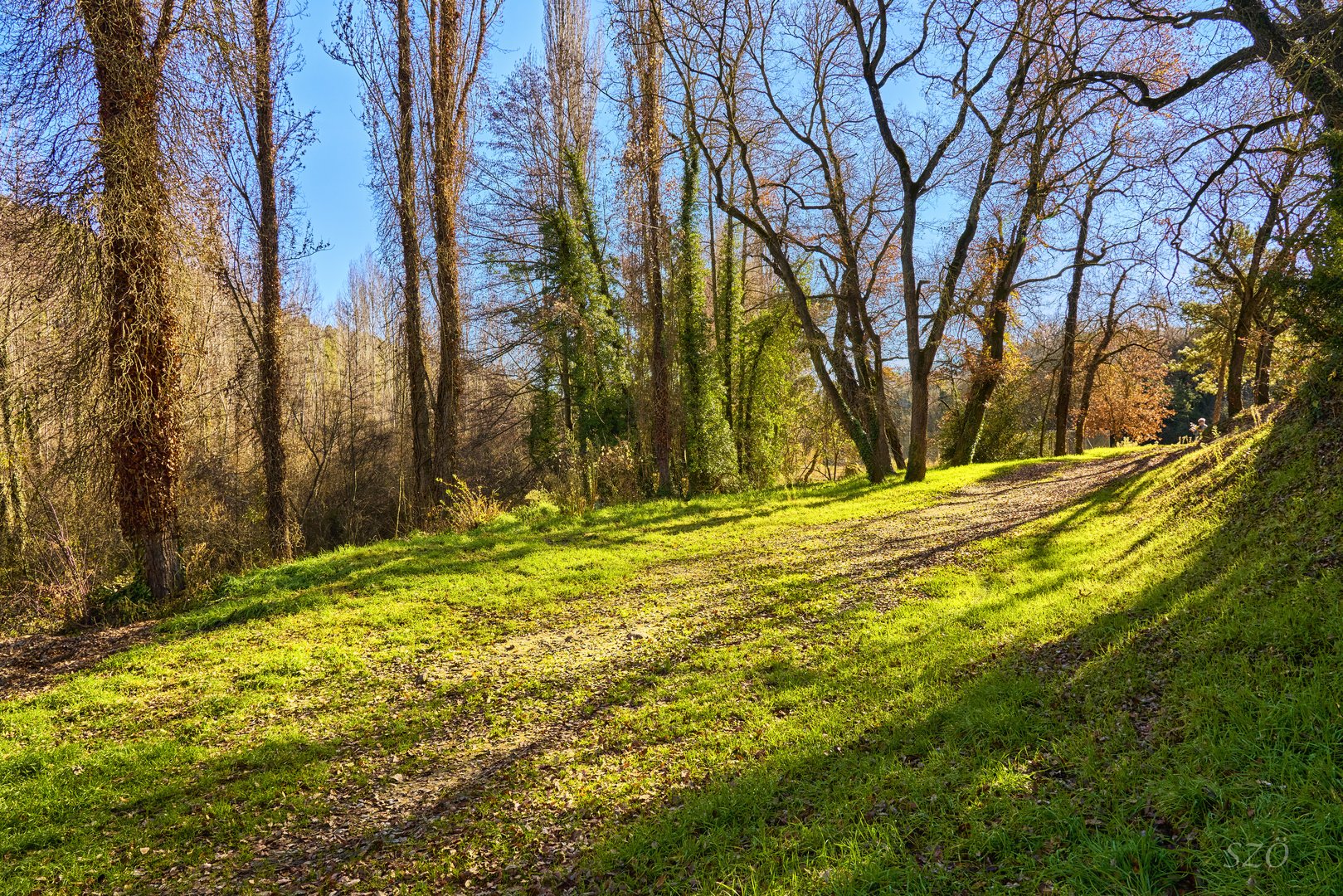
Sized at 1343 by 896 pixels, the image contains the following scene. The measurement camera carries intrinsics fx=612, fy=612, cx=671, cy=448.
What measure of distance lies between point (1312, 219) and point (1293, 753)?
10.8 m

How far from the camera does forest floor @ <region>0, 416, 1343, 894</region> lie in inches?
107

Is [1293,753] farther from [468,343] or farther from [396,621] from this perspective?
[468,343]

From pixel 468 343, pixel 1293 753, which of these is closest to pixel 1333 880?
pixel 1293 753

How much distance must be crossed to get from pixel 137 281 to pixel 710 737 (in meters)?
7.72

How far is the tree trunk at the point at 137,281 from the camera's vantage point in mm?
6434

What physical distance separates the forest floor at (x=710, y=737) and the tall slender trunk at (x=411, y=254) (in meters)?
5.87

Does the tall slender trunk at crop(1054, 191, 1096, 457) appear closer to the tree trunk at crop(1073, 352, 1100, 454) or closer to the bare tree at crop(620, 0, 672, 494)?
the tree trunk at crop(1073, 352, 1100, 454)

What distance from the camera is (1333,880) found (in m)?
2.04

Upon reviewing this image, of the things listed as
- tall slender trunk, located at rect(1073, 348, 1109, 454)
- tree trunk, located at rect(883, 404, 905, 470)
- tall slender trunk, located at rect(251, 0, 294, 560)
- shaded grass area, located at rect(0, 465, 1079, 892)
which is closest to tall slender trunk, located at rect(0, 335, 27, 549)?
tall slender trunk, located at rect(251, 0, 294, 560)

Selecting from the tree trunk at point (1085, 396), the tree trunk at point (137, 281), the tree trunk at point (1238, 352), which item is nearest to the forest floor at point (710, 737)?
the tree trunk at point (137, 281)

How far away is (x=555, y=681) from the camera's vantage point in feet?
17.3

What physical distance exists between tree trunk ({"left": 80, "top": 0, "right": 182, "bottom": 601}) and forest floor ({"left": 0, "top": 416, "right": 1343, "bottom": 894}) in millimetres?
1443

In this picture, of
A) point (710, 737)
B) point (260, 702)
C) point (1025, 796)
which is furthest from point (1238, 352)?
point (260, 702)

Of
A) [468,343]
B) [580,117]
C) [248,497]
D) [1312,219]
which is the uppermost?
[580,117]
